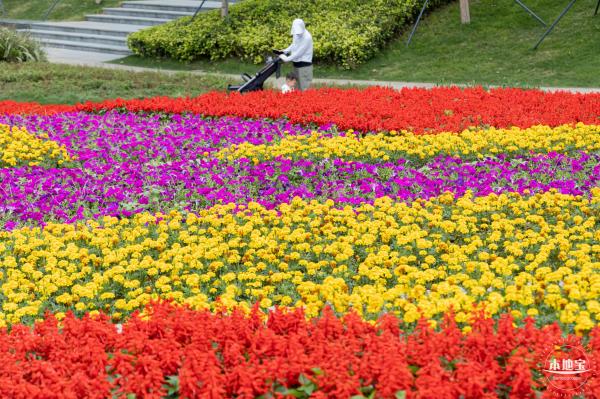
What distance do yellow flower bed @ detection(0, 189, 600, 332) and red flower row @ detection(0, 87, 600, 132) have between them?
285cm

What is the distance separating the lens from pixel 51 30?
24016 mm

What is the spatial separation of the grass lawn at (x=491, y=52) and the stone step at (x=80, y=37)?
11.1 ft

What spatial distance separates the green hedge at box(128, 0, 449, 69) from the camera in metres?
16.2

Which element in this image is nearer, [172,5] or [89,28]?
[172,5]

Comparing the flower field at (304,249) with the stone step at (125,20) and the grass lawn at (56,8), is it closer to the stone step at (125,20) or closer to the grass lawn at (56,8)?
the stone step at (125,20)

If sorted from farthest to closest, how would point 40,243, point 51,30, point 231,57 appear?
point 51,30
point 231,57
point 40,243

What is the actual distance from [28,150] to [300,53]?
15.4 ft

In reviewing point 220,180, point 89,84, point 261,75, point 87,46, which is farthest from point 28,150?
point 87,46

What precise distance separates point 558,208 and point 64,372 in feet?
12.5

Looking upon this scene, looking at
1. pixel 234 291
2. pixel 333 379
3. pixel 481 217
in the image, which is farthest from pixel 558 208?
pixel 333 379

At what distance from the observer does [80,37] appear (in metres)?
22.5

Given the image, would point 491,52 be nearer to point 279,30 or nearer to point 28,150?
point 279,30

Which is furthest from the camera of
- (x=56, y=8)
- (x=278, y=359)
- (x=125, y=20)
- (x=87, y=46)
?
(x=56, y=8)

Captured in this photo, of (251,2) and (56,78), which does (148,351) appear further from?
(251,2)
